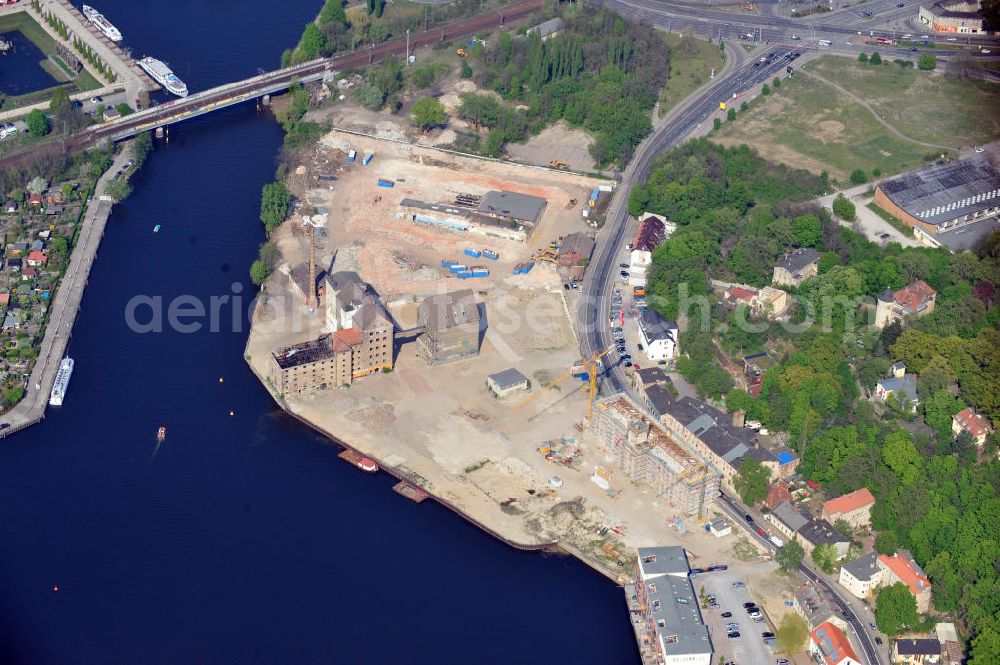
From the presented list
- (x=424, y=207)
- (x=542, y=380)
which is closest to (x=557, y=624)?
(x=542, y=380)

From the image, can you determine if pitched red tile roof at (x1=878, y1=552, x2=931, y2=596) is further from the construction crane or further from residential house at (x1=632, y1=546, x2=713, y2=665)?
the construction crane

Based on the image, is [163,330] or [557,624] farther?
[163,330]

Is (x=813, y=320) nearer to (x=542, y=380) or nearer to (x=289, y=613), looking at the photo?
(x=542, y=380)

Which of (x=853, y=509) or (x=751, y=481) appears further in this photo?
(x=751, y=481)

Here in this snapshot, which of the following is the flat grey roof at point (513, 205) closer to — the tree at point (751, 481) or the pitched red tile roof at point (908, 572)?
the tree at point (751, 481)

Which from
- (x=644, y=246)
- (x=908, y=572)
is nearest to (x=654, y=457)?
(x=908, y=572)

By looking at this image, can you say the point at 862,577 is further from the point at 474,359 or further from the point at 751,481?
the point at 474,359

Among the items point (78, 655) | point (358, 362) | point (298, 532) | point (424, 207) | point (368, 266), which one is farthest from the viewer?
point (424, 207)
